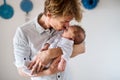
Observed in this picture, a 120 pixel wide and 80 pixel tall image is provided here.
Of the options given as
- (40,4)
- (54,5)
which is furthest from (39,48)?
(40,4)

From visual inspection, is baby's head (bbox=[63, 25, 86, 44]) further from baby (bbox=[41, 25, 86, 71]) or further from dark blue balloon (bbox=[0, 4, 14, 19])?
dark blue balloon (bbox=[0, 4, 14, 19])

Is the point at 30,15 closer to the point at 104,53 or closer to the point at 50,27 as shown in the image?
the point at 104,53

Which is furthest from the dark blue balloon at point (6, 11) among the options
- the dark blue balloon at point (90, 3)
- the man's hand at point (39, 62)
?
the man's hand at point (39, 62)

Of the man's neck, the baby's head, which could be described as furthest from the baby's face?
the man's neck

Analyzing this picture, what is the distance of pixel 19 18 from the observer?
2.15m

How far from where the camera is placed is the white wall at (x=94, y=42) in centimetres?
208

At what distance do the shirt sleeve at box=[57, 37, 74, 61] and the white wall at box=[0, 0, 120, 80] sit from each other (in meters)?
1.01

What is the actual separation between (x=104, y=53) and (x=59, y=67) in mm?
1164

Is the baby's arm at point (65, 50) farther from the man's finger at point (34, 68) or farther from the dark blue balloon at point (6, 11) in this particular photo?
the dark blue balloon at point (6, 11)

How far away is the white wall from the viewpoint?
6.82 feet

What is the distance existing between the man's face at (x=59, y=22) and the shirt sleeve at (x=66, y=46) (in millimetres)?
68

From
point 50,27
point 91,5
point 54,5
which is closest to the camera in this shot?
point 54,5

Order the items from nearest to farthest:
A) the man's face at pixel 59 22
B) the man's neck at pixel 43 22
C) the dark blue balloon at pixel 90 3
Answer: the man's face at pixel 59 22 → the man's neck at pixel 43 22 → the dark blue balloon at pixel 90 3

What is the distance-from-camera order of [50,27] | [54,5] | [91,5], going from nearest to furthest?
[54,5] → [50,27] → [91,5]
